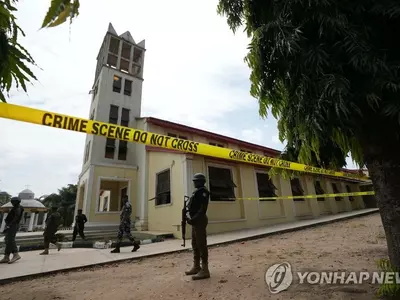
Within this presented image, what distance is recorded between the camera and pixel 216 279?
13.4 feet

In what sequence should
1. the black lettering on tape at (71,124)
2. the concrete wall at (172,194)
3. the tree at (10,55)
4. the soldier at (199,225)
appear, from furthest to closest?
the concrete wall at (172,194) < the black lettering on tape at (71,124) < the soldier at (199,225) < the tree at (10,55)

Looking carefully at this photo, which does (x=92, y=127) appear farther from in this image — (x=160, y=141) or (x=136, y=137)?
(x=160, y=141)

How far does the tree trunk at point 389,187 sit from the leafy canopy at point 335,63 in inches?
6.3

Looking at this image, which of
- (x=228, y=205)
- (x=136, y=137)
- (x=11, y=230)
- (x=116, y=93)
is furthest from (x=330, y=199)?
(x=11, y=230)

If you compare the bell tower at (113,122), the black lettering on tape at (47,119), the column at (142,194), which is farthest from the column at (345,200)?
the black lettering on tape at (47,119)

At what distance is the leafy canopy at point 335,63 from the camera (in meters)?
2.38

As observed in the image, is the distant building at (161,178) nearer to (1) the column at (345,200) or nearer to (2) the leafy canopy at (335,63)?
(1) the column at (345,200)

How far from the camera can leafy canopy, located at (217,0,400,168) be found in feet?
7.80

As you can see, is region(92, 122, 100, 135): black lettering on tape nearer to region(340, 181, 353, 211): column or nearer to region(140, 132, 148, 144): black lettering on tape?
region(140, 132, 148, 144): black lettering on tape

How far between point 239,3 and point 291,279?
4.63 m

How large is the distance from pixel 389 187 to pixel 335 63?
1647 millimetres

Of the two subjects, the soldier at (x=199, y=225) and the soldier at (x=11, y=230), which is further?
the soldier at (x=11, y=230)

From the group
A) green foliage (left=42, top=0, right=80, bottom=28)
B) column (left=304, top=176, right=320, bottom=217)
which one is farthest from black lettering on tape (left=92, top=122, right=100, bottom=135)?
column (left=304, top=176, right=320, bottom=217)

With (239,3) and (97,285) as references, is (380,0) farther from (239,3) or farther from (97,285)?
(97,285)
